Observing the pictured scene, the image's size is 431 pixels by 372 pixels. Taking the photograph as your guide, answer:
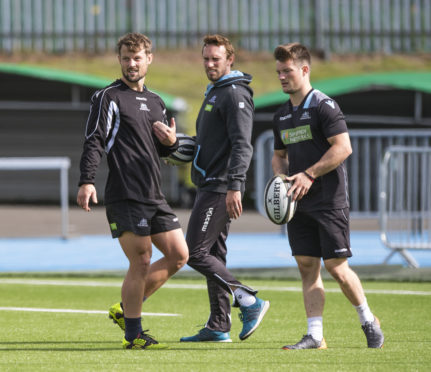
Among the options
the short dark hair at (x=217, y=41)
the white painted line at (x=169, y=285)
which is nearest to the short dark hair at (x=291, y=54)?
the short dark hair at (x=217, y=41)

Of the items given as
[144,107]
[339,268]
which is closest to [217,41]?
[144,107]

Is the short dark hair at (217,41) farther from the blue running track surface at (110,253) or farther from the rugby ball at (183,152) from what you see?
the blue running track surface at (110,253)

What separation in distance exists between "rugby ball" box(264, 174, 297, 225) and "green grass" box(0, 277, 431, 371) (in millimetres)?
917

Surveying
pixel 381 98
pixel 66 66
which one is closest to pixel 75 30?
pixel 66 66

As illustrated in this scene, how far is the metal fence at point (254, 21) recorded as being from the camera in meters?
32.0

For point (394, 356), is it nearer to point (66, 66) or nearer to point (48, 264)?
point (48, 264)

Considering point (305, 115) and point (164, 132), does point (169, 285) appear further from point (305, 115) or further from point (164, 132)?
point (305, 115)

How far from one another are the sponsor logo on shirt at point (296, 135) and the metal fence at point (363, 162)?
7859mm

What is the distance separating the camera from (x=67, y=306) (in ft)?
30.8

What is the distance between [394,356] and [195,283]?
17.0ft

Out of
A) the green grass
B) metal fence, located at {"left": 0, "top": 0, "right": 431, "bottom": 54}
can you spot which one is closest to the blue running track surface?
the green grass

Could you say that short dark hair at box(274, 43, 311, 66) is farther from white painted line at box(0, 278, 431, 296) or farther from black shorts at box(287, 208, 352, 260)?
white painted line at box(0, 278, 431, 296)

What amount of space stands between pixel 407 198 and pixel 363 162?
2370 mm

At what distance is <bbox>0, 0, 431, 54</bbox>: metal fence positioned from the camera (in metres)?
32.0
